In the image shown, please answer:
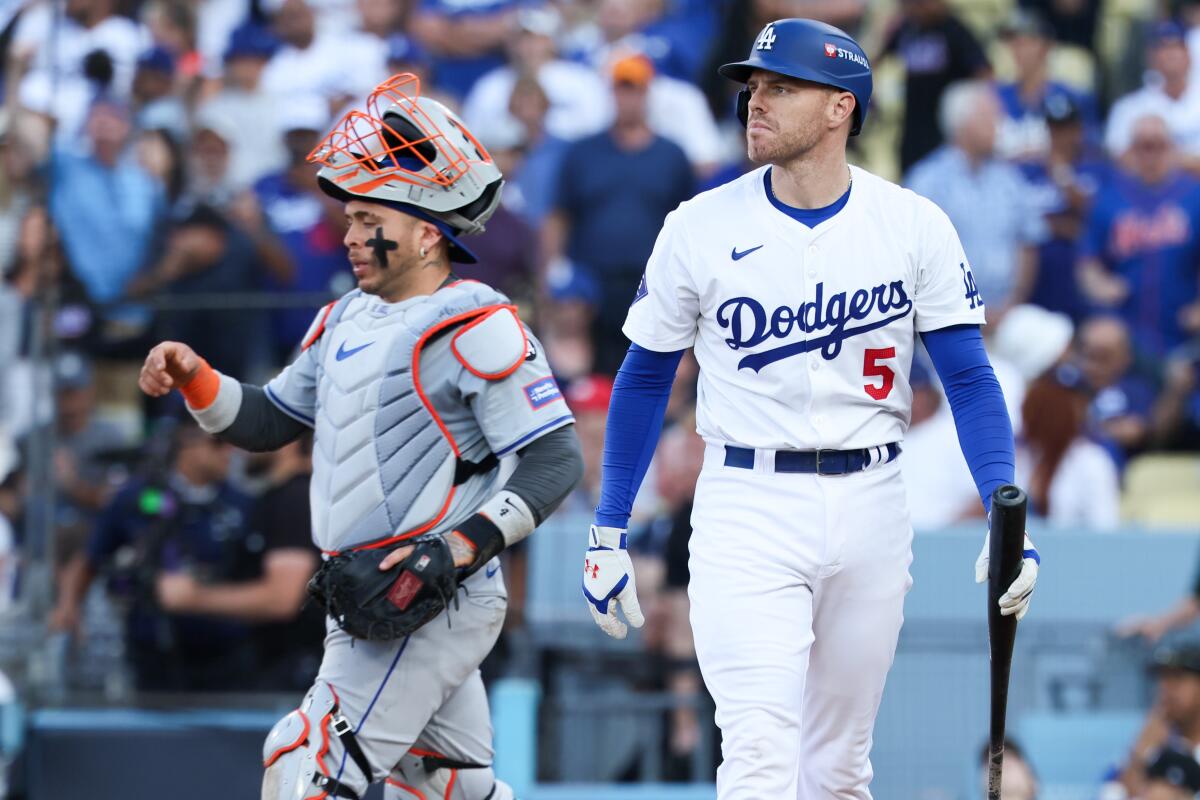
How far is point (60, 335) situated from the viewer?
838cm

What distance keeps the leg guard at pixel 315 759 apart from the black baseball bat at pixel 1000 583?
1.62 meters

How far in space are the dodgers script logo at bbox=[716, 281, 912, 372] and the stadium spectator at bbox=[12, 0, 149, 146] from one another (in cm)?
495

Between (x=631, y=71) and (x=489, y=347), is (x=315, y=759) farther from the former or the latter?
(x=631, y=71)

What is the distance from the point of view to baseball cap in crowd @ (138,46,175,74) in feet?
30.9

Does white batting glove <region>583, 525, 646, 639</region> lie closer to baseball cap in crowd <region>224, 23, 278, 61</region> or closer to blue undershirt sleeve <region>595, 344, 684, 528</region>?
blue undershirt sleeve <region>595, 344, 684, 528</region>

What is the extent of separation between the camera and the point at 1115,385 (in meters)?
9.80

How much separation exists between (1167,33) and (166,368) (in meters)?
7.80

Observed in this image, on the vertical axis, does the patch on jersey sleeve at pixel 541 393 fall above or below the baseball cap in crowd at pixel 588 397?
below

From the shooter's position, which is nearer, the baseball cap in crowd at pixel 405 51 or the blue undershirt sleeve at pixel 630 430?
the blue undershirt sleeve at pixel 630 430

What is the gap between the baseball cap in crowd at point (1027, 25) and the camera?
1086 centimetres

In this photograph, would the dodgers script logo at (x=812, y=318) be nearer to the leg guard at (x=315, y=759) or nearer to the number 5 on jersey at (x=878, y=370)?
the number 5 on jersey at (x=878, y=370)

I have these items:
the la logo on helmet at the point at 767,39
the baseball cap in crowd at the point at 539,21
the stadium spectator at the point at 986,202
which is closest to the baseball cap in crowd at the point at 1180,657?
the stadium spectator at the point at 986,202

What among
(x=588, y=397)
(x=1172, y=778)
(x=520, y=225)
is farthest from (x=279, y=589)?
(x=1172, y=778)

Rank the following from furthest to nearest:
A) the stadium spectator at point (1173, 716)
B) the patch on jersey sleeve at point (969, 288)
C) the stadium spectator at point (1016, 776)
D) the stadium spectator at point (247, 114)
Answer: the stadium spectator at point (247, 114) → the stadium spectator at point (1173, 716) → the stadium spectator at point (1016, 776) → the patch on jersey sleeve at point (969, 288)
